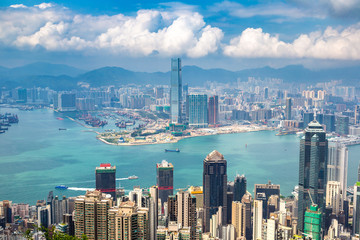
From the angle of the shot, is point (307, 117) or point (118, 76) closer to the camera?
point (307, 117)

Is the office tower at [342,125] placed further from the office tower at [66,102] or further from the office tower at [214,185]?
the office tower at [66,102]

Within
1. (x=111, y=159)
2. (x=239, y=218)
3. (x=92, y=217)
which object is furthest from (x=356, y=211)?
(x=111, y=159)

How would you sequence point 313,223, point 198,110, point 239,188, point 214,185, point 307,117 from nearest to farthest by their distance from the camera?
point 313,223 < point 214,185 < point 239,188 < point 307,117 < point 198,110

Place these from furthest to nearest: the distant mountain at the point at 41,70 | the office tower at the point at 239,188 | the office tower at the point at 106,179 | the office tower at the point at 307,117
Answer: the office tower at the point at 307,117, the distant mountain at the point at 41,70, the office tower at the point at 106,179, the office tower at the point at 239,188

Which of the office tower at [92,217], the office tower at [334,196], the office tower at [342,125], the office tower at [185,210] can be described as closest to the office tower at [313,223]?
the office tower at [334,196]

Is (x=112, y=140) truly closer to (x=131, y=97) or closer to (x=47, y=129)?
(x=47, y=129)

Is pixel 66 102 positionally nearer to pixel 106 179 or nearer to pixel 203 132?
pixel 203 132

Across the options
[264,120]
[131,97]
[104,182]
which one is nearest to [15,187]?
[104,182]
